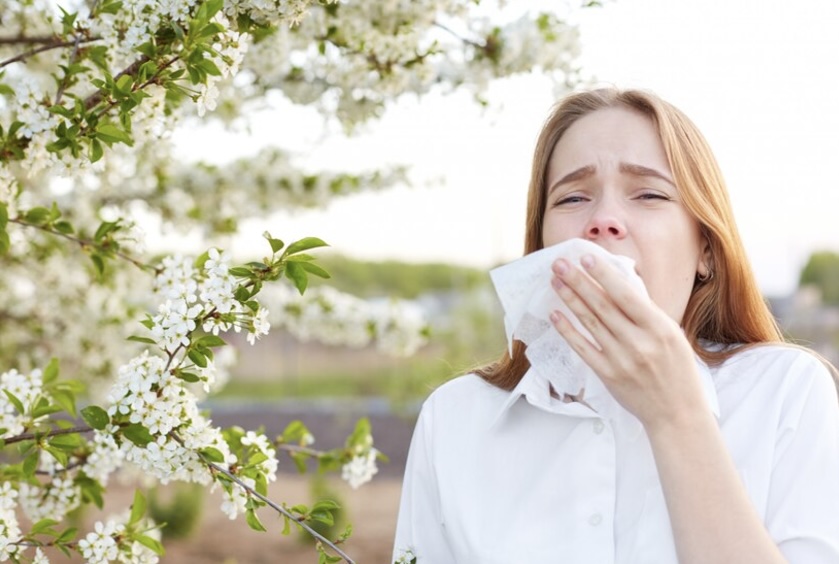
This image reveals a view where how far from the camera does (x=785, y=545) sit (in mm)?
1260

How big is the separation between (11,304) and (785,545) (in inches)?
132

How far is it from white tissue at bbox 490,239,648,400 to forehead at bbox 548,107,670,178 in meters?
0.20

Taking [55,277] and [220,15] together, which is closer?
[220,15]

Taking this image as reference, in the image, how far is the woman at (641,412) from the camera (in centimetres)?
122

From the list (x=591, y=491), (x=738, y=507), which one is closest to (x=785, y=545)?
(x=738, y=507)

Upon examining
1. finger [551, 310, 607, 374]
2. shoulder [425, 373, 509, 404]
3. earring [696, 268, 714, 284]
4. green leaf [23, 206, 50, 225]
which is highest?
finger [551, 310, 607, 374]

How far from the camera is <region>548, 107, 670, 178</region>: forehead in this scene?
1.47 m

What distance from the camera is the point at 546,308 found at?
1.37 m

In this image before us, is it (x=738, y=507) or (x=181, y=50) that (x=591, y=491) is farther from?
(x=181, y=50)

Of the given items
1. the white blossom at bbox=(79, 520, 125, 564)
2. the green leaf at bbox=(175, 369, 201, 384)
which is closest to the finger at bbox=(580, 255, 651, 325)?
the green leaf at bbox=(175, 369, 201, 384)

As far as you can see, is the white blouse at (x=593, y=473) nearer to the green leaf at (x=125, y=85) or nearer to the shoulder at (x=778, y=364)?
the shoulder at (x=778, y=364)

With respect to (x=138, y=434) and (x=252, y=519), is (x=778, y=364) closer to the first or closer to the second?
(x=252, y=519)

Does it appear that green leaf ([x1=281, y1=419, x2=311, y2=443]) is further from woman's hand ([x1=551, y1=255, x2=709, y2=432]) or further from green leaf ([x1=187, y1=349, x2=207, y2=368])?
woman's hand ([x1=551, y1=255, x2=709, y2=432])

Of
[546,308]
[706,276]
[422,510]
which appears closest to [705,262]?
[706,276]
